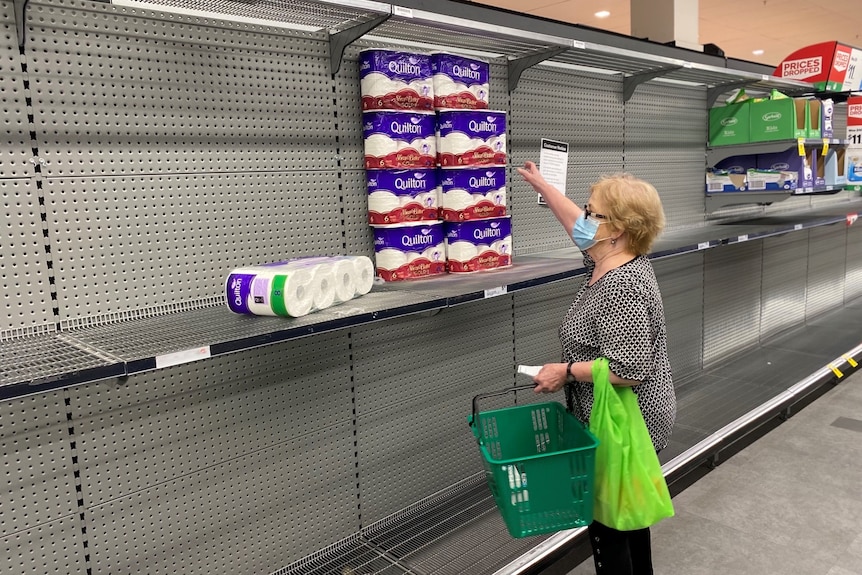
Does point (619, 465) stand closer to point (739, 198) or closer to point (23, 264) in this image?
point (23, 264)

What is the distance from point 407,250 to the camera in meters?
2.54

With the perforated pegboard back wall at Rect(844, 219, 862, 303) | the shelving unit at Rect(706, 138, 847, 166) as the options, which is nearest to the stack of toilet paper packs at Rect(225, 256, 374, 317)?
the shelving unit at Rect(706, 138, 847, 166)

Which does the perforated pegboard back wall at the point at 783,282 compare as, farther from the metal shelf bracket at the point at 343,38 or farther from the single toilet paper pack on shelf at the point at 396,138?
the metal shelf bracket at the point at 343,38

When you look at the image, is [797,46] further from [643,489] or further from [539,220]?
[643,489]

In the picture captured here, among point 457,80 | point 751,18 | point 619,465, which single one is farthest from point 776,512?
point 751,18

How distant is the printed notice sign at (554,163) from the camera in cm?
277

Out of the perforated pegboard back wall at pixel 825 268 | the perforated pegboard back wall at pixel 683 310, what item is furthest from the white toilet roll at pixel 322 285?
the perforated pegboard back wall at pixel 825 268

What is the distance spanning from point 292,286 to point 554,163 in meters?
1.42

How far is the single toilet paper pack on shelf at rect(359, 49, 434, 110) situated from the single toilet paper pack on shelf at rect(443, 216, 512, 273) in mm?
495

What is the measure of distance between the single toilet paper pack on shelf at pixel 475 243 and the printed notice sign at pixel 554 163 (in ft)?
0.84

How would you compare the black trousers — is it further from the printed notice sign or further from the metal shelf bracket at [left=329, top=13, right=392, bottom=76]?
the metal shelf bracket at [left=329, top=13, right=392, bottom=76]

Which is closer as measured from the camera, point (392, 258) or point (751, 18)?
point (392, 258)

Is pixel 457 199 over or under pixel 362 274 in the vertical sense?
over

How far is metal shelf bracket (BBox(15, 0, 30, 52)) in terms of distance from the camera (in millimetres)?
1726
